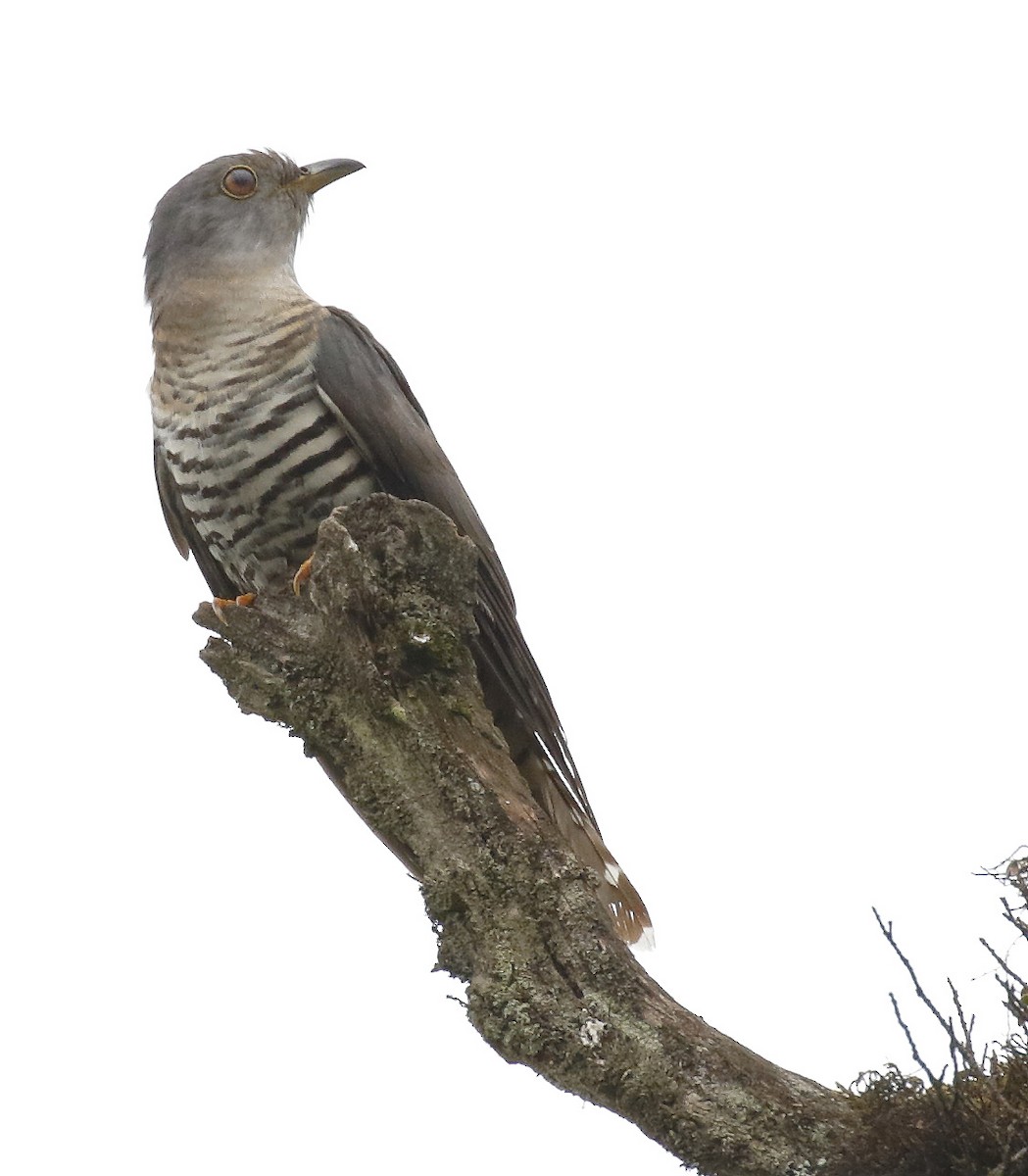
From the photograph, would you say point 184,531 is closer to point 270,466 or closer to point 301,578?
point 270,466

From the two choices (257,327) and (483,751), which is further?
(257,327)

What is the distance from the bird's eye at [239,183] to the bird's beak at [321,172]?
230 millimetres

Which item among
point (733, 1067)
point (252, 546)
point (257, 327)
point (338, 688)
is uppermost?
point (257, 327)

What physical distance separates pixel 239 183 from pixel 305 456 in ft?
5.98

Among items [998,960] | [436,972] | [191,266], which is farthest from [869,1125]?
[191,266]

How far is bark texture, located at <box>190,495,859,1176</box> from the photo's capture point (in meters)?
3.48

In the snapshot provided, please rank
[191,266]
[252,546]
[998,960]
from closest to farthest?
[998,960], [252,546], [191,266]

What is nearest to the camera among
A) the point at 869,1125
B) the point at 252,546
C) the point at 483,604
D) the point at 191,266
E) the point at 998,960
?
the point at 869,1125

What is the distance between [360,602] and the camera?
4.31 meters

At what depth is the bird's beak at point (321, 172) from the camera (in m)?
7.05

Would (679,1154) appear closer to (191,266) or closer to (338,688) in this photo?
(338,688)

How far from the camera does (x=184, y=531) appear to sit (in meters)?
6.41

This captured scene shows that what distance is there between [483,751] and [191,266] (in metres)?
3.09

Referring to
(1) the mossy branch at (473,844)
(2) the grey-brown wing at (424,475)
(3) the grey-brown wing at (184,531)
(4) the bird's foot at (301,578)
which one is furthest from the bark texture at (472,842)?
(3) the grey-brown wing at (184,531)
